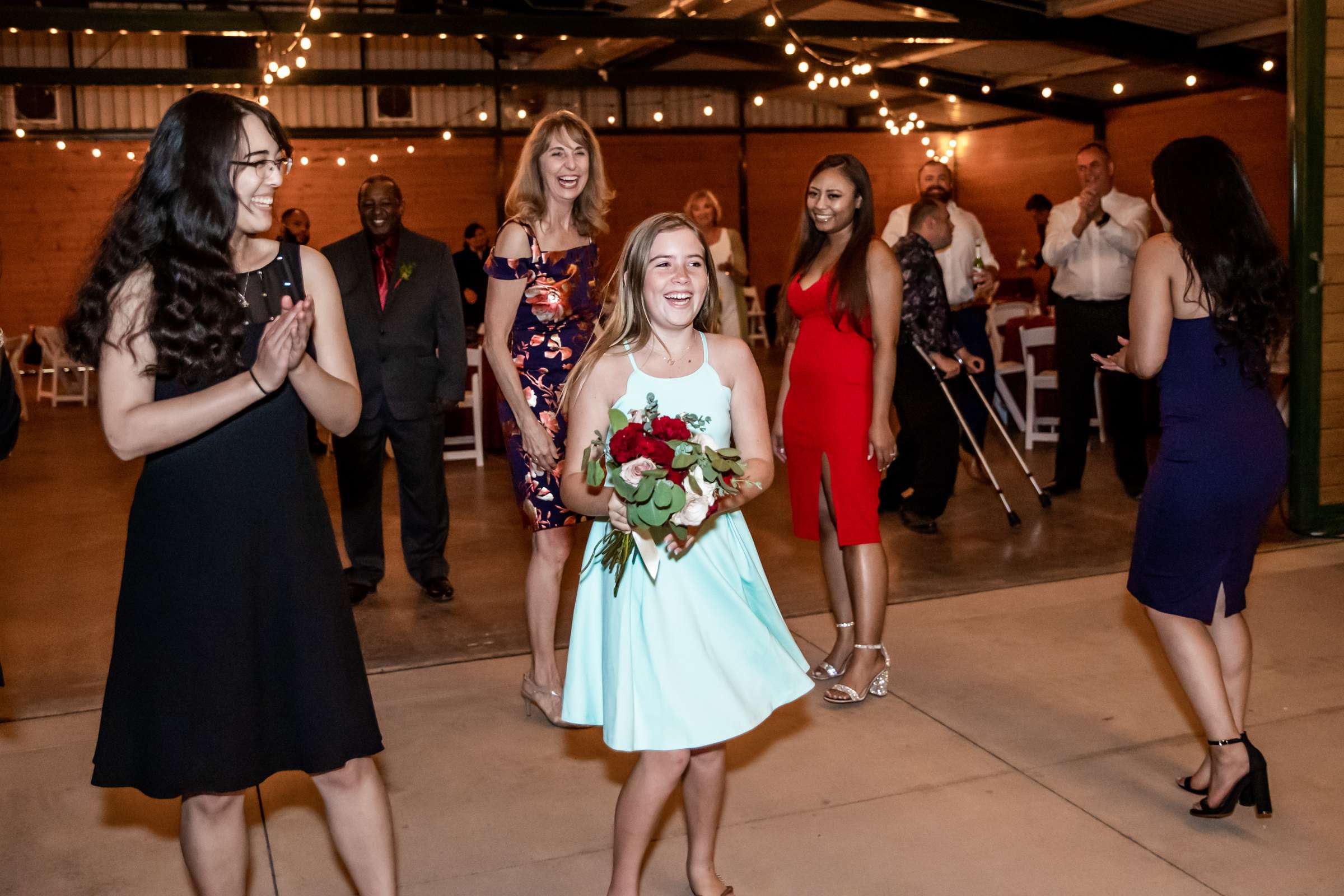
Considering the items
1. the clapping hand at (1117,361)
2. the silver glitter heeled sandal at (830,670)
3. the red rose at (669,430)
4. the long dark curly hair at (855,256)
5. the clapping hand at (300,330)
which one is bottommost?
Result: the silver glitter heeled sandal at (830,670)

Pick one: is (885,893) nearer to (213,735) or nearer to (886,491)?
(213,735)

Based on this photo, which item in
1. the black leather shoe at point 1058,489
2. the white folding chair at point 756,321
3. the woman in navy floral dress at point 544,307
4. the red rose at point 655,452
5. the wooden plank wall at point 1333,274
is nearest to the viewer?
the red rose at point 655,452

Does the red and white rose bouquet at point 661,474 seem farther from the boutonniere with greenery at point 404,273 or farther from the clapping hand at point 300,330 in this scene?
the boutonniere with greenery at point 404,273

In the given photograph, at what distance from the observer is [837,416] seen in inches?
151

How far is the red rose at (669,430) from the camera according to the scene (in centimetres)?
229

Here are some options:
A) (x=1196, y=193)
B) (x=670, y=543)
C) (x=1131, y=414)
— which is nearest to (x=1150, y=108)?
(x=1131, y=414)

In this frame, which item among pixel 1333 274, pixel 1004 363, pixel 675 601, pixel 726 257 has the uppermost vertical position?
pixel 726 257

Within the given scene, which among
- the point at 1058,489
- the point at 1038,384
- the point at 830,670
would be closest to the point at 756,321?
the point at 1038,384

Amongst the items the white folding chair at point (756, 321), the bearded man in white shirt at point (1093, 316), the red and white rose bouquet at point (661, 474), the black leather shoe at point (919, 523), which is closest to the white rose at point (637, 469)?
the red and white rose bouquet at point (661, 474)

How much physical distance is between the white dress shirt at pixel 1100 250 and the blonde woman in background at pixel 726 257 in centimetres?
235

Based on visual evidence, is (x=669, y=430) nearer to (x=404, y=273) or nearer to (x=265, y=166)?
(x=265, y=166)

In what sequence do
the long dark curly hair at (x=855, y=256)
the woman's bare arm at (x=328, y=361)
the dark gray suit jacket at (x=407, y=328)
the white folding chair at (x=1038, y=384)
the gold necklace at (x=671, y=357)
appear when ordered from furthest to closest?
the white folding chair at (x=1038, y=384) < the dark gray suit jacket at (x=407, y=328) < the long dark curly hair at (x=855, y=256) < the gold necklace at (x=671, y=357) < the woman's bare arm at (x=328, y=361)

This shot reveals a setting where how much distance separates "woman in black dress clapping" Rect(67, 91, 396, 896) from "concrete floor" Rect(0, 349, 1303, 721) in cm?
224

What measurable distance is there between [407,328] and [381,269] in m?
0.37
